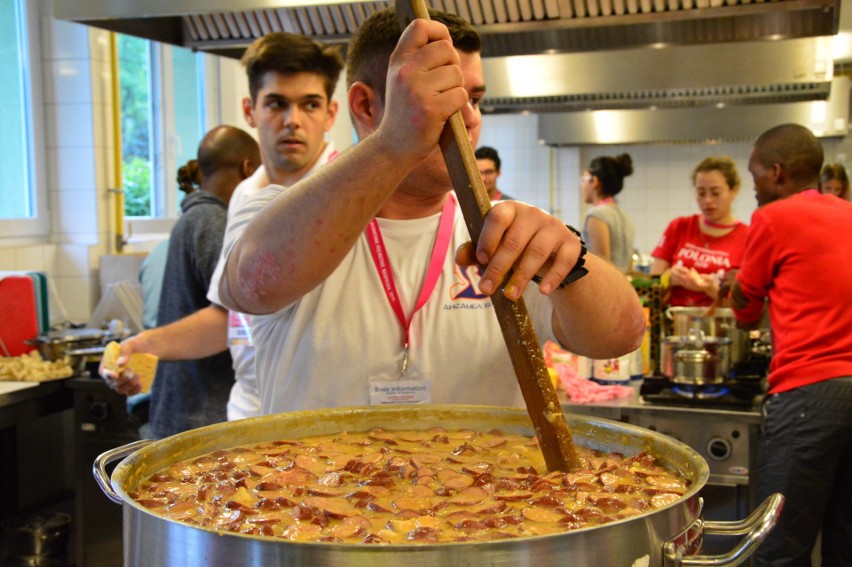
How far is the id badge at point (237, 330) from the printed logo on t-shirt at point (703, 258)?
2.93 m

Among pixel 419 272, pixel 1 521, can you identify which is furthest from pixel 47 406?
pixel 419 272

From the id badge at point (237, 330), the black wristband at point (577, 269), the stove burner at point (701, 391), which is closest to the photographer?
the black wristband at point (577, 269)

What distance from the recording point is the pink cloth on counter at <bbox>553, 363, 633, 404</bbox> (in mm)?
3061

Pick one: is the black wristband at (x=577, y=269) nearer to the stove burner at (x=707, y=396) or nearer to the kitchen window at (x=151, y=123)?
the stove burner at (x=707, y=396)

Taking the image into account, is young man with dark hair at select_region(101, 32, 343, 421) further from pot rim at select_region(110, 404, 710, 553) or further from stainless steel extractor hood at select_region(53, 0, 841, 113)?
pot rim at select_region(110, 404, 710, 553)

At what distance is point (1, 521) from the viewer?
4031mm

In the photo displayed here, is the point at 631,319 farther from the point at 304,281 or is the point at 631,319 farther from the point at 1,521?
the point at 1,521

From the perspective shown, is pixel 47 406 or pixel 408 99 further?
pixel 47 406

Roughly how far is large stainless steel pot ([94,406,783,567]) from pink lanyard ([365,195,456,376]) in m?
0.38

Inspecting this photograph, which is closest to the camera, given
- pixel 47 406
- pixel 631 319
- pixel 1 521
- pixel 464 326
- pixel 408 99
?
pixel 408 99

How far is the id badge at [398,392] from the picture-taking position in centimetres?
162

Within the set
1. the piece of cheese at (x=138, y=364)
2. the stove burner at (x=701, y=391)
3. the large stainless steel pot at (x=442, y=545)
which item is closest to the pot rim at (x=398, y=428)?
the large stainless steel pot at (x=442, y=545)

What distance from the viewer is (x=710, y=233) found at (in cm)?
475

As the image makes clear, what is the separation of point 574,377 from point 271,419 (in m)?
1.93
